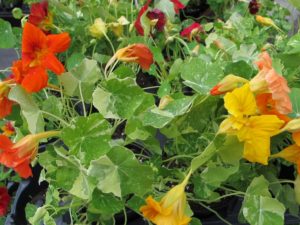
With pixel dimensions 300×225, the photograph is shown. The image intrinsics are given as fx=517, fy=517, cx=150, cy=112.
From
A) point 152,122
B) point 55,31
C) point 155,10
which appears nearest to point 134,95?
point 152,122

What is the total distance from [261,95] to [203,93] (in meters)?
0.09

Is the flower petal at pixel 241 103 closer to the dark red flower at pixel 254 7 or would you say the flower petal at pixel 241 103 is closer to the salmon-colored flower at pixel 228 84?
the salmon-colored flower at pixel 228 84

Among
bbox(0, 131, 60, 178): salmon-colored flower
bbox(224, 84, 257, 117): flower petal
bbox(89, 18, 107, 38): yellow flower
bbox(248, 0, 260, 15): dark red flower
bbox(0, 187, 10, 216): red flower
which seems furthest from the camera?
bbox(248, 0, 260, 15): dark red flower

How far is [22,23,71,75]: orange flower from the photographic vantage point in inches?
30.3

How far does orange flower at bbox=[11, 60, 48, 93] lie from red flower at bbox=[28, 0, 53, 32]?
1.71ft

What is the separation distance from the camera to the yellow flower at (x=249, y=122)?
2.11 feet

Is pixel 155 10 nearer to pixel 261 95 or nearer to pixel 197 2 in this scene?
pixel 261 95

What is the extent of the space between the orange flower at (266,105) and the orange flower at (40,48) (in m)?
0.30

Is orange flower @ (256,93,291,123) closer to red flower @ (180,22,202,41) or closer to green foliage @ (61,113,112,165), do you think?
green foliage @ (61,113,112,165)

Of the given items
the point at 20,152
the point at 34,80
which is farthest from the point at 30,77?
the point at 20,152

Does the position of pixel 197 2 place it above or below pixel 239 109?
below

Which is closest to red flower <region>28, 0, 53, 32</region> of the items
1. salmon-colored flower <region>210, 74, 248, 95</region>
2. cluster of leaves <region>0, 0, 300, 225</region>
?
cluster of leaves <region>0, 0, 300, 225</region>

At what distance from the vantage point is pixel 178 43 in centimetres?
130

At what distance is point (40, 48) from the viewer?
78 centimetres
